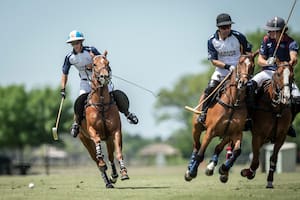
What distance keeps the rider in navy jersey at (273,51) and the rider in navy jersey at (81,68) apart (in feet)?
12.6

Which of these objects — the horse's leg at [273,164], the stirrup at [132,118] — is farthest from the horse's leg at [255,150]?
the stirrup at [132,118]

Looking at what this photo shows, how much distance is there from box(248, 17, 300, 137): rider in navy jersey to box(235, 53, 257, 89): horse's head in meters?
1.18

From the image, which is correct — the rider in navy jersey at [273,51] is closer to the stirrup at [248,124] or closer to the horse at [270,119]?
the horse at [270,119]

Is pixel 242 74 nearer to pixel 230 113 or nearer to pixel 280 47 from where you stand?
pixel 230 113

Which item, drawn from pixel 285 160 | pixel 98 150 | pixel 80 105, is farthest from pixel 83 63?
pixel 285 160

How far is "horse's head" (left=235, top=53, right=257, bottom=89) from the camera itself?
19.9 metres

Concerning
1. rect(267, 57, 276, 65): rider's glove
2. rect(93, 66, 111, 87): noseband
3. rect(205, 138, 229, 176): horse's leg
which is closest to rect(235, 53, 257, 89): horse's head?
rect(267, 57, 276, 65): rider's glove

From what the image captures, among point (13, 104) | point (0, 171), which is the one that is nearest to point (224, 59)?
point (0, 171)

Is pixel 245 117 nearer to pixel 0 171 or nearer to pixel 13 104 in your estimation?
pixel 0 171

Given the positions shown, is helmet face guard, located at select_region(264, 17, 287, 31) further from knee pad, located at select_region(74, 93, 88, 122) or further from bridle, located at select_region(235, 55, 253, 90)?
knee pad, located at select_region(74, 93, 88, 122)

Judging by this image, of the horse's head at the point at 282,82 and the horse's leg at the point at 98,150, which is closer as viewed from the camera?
the horse's head at the point at 282,82

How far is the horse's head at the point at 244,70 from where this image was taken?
785 inches

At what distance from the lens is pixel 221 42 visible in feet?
70.6

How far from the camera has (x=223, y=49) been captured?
21484 millimetres
